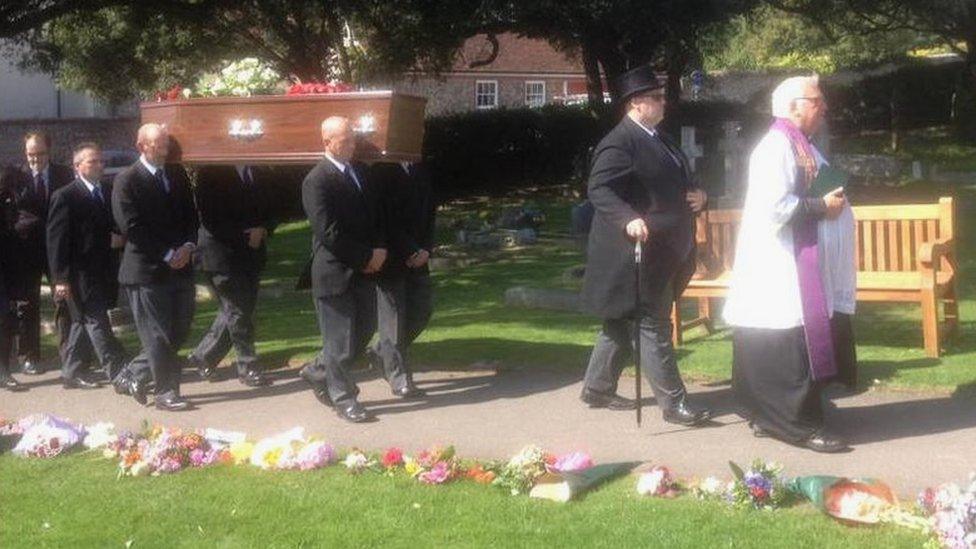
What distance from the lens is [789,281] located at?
7.64m

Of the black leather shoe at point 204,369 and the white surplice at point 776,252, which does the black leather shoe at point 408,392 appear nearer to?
the black leather shoe at point 204,369

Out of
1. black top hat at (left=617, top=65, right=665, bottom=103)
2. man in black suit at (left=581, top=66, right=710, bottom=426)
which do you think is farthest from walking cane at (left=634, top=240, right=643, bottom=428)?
black top hat at (left=617, top=65, right=665, bottom=103)

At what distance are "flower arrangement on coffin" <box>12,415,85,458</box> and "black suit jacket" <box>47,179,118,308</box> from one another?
1882 mm

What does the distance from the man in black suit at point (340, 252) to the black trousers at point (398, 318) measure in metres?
0.40

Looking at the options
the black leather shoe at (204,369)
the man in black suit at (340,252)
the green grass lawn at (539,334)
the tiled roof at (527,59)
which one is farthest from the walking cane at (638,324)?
the tiled roof at (527,59)

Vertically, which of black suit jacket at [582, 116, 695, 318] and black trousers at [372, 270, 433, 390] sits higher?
black suit jacket at [582, 116, 695, 318]

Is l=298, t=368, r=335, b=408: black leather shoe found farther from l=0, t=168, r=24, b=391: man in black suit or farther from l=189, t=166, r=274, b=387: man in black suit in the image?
l=0, t=168, r=24, b=391: man in black suit

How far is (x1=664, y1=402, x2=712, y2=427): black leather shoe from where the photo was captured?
27.0 ft

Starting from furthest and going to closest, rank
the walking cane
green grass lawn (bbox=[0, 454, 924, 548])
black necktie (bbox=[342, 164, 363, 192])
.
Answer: black necktie (bbox=[342, 164, 363, 192]), the walking cane, green grass lawn (bbox=[0, 454, 924, 548])

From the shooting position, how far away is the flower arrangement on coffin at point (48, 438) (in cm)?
844

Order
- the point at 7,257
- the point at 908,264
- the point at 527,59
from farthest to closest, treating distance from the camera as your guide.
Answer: the point at 527,59, the point at 7,257, the point at 908,264

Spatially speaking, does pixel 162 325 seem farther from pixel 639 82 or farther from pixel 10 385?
pixel 639 82

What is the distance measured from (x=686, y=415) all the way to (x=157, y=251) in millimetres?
3645

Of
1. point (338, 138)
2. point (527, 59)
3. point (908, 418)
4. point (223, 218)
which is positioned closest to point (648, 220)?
point (908, 418)
